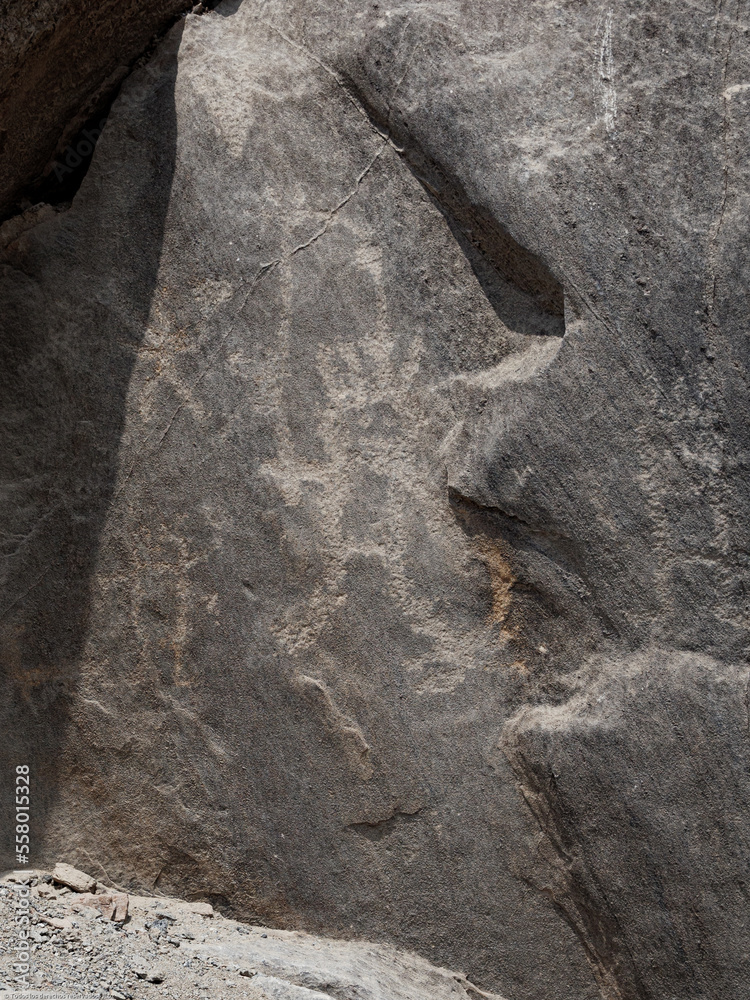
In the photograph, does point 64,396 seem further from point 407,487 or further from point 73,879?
point 73,879

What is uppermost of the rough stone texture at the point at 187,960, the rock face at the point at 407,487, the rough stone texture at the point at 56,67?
the rough stone texture at the point at 56,67

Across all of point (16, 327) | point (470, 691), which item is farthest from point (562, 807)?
point (16, 327)

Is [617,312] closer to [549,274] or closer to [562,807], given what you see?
[549,274]

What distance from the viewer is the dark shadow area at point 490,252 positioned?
92.2 inches

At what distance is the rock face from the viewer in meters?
2.24

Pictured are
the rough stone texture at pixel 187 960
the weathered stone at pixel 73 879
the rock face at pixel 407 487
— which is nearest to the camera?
the rough stone texture at pixel 187 960

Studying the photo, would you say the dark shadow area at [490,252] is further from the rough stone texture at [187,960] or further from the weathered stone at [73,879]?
the weathered stone at [73,879]

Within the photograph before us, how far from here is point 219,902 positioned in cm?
252

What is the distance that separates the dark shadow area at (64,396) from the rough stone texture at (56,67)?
7cm

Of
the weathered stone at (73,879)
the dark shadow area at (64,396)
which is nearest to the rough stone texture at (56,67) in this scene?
the dark shadow area at (64,396)

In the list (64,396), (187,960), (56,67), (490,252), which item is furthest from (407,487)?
(56,67)

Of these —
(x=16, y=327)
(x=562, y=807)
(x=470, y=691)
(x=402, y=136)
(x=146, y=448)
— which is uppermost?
(x=402, y=136)

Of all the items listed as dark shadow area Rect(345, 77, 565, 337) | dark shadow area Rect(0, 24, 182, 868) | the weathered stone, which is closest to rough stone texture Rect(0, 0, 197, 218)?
dark shadow area Rect(0, 24, 182, 868)

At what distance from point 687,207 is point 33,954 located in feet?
7.30
